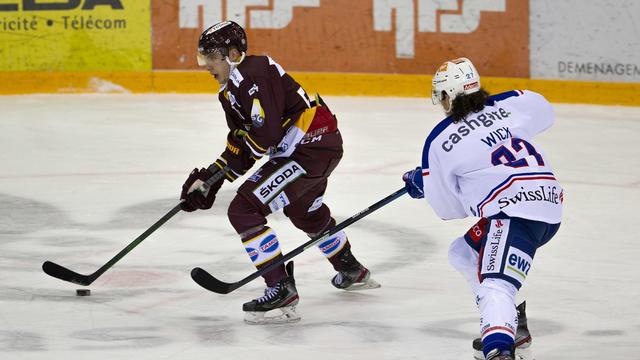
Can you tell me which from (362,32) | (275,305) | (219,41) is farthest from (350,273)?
(362,32)

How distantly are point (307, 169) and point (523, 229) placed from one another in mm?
1198

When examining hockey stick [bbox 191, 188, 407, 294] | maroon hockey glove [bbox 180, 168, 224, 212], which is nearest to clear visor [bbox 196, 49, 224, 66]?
maroon hockey glove [bbox 180, 168, 224, 212]

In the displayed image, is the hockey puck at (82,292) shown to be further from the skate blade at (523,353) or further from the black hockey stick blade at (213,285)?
the skate blade at (523,353)

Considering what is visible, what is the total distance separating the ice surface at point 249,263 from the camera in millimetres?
4242

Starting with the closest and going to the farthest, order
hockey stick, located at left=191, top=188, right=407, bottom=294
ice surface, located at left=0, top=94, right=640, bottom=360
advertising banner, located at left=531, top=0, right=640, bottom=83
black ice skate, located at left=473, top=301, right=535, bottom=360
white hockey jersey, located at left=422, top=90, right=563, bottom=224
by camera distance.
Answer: white hockey jersey, located at left=422, top=90, right=563, bottom=224 → black ice skate, located at left=473, top=301, right=535, bottom=360 → ice surface, located at left=0, top=94, right=640, bottom=360 → hockey stick, located at left=191, top=188, right=407, bottom=294 → advertising banner, located at left=531, top=0, right=640, bottom=83

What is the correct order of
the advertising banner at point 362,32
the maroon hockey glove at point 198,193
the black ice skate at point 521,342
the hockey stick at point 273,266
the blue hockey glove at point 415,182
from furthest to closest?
the advertising banner at point 362,32
the maroon hockey glove at point 198,193
the hockey stick at point 273,266
the blue hockey glove at point 415,182
the black ice skate at point 521,342

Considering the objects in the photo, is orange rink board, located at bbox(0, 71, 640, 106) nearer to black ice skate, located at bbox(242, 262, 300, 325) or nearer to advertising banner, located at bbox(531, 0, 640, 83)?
advertising banner, located at bbox(531, 0, 640, 83)

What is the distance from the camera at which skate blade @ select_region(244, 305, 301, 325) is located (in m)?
4.50

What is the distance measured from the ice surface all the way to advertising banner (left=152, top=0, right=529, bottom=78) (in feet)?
3.45

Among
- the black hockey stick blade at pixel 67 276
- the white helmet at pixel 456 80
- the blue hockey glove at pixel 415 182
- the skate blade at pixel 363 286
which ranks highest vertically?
the white helmet at pixel 456 80

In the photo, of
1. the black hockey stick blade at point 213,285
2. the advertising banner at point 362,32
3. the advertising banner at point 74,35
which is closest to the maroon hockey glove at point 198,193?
the black hockey stick blade at point 213,285

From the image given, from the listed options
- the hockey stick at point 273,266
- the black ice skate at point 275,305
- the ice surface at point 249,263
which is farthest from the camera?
the black ice skate at point 275,305

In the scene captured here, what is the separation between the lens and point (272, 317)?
4531 mm

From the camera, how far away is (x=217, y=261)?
213 inches
